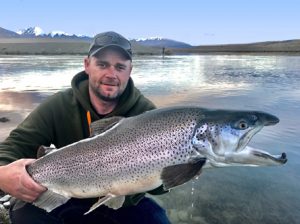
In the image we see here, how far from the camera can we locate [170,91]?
2034 cm

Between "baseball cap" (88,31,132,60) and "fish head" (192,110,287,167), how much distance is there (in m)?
1.52

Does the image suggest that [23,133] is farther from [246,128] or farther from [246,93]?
[246,93]

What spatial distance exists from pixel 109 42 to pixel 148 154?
5.09ft

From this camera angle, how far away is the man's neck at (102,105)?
462 centimetres

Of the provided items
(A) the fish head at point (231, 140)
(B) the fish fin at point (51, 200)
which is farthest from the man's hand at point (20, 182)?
(A) the fish head at point (231, 140)

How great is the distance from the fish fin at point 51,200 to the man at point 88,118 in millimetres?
467

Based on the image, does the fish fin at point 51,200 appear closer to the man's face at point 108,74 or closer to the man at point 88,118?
the man at point 88,118

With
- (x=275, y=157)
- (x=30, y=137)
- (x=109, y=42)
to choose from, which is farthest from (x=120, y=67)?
(x=275, y=157)

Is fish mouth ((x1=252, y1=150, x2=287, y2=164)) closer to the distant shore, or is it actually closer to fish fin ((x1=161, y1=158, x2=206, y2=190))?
fish fin ((x1=161, y1=158, x2=206, y2=190))

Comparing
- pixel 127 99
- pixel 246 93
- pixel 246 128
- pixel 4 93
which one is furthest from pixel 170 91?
pixel 246 128

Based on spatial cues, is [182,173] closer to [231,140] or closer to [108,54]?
[231,140]

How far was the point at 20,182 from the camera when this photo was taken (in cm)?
392

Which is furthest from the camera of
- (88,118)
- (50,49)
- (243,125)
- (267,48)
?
(267,48)

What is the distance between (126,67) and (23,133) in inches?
51.7
